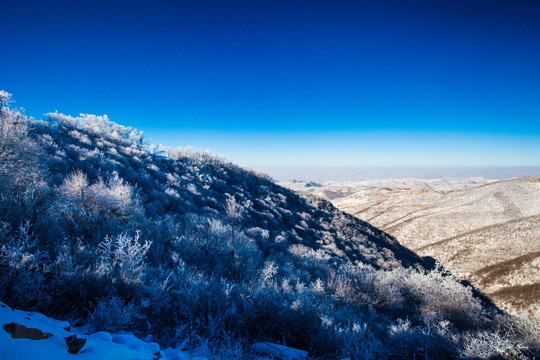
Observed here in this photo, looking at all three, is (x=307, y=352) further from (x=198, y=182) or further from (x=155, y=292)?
(x=198, y=182)

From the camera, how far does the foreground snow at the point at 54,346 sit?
1537mm

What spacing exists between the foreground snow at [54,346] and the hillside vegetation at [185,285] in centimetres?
63

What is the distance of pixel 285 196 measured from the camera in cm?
2395

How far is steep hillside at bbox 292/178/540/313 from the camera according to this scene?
879 inches

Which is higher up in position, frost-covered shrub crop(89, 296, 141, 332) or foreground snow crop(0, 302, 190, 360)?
foreground snow crop(0, 302, 190, 360)

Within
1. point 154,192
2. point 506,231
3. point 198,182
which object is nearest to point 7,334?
point 154,192

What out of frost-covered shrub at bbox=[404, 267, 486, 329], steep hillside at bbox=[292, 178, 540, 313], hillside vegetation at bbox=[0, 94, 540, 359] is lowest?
steep hillside at bbox=[292, 178, 540, 313]

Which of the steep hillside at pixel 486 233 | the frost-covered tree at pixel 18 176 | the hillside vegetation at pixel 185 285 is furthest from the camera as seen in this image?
the steep hillside at pixel 486 233

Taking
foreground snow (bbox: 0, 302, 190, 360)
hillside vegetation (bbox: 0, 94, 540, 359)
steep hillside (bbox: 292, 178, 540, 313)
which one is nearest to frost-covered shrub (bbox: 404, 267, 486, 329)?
hillside vegetation (bbox: 0, 94, 540, 359)

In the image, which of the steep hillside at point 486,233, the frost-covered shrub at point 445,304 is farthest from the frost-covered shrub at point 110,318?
the steep hillside at point 486,233

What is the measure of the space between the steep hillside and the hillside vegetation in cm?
2122

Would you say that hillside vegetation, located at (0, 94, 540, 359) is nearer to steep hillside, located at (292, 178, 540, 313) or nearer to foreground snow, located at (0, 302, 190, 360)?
foreground snow, located at (0, 302, 190, 360)

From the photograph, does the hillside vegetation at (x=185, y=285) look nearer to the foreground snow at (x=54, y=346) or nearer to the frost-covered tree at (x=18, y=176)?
the frost-covered tree at (x=18, y=176)

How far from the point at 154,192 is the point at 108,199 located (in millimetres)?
5815
